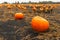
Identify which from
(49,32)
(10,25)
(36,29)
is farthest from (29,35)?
(10,25)

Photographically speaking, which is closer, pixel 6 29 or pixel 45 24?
pixel 45 24

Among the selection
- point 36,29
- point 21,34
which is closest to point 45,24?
point 36,29

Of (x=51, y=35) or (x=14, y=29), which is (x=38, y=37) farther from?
(x=14, y=29)

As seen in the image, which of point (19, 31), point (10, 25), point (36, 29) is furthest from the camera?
point (10, 25)

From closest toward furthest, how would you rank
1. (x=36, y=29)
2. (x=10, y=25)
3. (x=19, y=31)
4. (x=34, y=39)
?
(x=34, y=39) < (x=36, y=29) < (x=19, y=31) < (x=10, y=25)

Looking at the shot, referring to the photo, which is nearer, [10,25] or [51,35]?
[51,35]

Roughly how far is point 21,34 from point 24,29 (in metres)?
0.65

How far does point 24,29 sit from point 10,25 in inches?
36.2

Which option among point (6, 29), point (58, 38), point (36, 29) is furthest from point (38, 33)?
point (6, 29)

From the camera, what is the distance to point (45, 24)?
23.2 feet

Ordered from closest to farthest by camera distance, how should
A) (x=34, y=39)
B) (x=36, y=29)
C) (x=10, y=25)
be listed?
(x=34, y=39)
(x=36, y=29)
(x=10, y=25)

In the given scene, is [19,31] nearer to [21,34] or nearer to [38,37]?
[21,34]

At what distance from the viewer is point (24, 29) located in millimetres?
7887

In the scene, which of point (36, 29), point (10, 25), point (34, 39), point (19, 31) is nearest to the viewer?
point (34, 39)
